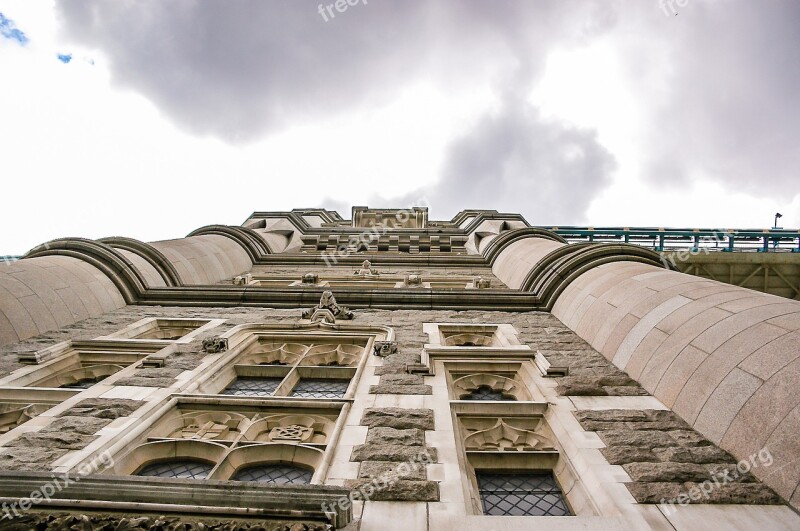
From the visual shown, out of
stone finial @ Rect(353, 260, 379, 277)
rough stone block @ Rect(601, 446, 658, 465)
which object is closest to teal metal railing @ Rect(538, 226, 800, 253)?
stone finial @ Rect(353, 260, 379, 277)

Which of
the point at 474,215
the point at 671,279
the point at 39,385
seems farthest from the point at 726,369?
the point at 474,215

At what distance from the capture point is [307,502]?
3443 mm

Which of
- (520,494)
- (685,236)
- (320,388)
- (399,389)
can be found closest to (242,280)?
(320,388)

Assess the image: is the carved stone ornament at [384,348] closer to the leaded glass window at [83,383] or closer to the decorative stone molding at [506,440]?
the decorative stone molding at [506,440]

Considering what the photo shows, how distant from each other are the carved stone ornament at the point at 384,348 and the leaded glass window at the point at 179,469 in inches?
121

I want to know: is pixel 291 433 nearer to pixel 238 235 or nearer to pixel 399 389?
pixel 399 389

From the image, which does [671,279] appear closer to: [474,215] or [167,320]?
[167,320]

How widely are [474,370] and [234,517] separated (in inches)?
181

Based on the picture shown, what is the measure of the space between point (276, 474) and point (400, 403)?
1.64 m

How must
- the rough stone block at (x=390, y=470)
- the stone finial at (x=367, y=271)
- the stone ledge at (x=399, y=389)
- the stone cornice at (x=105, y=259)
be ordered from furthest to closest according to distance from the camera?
the stone finial at (x=367, y=271), the stone cornice at (x=105, y=259), the stone ledge at (x=399, y=389), the rough stone block at (x=390, y=470)

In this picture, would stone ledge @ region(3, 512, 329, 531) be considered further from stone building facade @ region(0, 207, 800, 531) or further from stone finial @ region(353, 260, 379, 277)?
stone finial @ region(353, 260, 379, 277)

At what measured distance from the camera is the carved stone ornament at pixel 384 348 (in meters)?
7.44

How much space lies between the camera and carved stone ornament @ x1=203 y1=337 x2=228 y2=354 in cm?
779

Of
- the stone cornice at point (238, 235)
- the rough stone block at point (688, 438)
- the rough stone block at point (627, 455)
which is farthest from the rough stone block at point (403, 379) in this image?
the stone cornice at point (238, 235)
